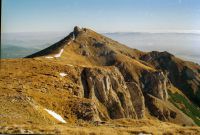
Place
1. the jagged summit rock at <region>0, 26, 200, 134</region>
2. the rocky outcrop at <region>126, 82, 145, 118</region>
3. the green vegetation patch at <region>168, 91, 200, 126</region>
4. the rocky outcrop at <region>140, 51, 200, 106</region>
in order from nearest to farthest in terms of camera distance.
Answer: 1. the jagged summit rock at <region>0, 26, 200, 134</region>
2. the rocky outcrop at <region>126, 82, 145, 118</region>
3. the green vegetation patch at <region>168, 91, 200, 126</region>
4. the rocky outcrop at <region>140, 51, 200, 106</region>

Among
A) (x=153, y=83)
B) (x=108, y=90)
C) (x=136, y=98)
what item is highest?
(x=108, y=90)

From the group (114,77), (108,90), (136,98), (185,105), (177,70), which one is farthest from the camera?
(177,70)

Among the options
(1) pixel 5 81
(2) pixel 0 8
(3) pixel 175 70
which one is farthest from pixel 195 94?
(2) pixel 0 8

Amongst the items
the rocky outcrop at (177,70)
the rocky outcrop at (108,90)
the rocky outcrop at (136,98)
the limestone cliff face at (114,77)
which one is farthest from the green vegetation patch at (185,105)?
the rocky outcrop at (108,90)

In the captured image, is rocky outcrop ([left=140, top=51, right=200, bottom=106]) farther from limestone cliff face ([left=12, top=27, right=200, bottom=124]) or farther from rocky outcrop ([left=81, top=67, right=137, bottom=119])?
rocky outcrop ([left=81, top=67, right=137, bottom=119])

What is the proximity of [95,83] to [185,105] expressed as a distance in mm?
82369

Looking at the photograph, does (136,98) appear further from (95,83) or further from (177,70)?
(177,70)

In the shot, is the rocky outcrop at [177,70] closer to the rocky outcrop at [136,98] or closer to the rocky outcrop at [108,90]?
the rocky outcrop at [136,98]

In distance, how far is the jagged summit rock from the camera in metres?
30.4

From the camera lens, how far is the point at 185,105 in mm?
139750

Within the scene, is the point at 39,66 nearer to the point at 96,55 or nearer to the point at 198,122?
the point at 96,55

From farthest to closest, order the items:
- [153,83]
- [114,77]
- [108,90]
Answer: [153,83] < [114,77] < [108,90]

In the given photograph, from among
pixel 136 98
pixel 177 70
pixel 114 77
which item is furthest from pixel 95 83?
pixel 177 70

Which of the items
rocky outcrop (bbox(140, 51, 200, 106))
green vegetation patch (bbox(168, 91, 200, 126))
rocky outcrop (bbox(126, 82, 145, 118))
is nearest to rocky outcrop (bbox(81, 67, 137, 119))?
rocky outcrop (bbox(126, 82, 145, 118))
